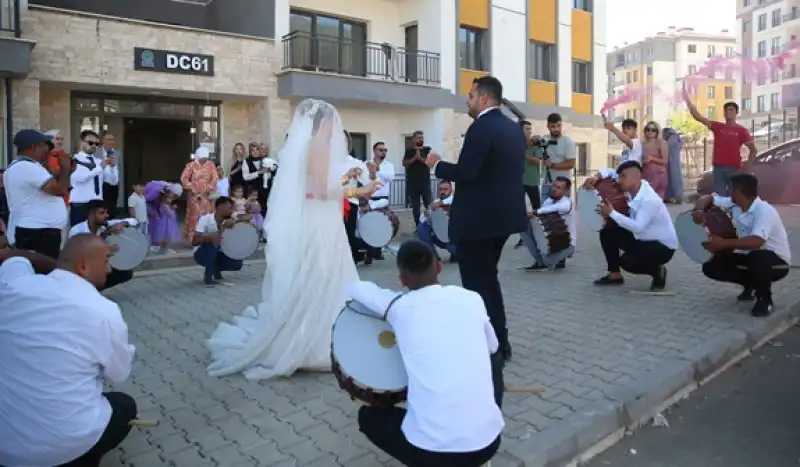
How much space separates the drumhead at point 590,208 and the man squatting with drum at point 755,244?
4.82 ft

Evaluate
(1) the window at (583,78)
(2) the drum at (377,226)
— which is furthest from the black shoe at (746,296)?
(1) the window at (583,78)

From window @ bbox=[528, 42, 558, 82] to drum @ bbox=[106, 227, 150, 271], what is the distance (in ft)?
63.8

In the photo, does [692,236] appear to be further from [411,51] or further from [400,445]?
[411,51]

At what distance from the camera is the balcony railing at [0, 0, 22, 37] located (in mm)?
12766

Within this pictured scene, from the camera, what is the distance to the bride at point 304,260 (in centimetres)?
505

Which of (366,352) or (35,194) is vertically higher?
(35,194)

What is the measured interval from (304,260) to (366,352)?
2022 mm

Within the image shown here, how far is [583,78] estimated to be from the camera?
26922 millimetres

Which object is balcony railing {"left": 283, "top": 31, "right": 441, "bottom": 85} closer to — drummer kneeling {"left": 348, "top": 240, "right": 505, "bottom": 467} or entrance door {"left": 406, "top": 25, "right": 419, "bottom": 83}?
entrance door {"left": 406, "top": 25, "right": 419, "bottom": 83}

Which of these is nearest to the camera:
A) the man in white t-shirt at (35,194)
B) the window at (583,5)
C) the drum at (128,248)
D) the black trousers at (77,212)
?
the man in white t-shirt at (35,194)

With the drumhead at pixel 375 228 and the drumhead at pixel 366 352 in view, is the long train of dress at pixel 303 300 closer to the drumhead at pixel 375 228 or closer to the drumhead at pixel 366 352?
the drumhead at pixel 366 352


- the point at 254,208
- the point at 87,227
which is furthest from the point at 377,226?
the point at 87,227

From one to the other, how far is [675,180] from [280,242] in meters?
14.4

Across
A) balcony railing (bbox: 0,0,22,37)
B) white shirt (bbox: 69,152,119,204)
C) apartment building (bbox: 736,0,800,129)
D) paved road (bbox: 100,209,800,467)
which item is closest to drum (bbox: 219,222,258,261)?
paved road (bbox: 100,209,800,467)
